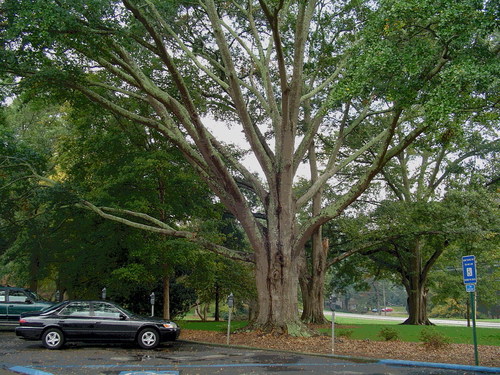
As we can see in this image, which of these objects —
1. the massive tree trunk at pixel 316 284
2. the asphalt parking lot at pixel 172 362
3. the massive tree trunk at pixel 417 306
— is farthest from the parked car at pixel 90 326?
the massive tree trunk at pixel 417 306

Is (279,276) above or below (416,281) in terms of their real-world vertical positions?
above

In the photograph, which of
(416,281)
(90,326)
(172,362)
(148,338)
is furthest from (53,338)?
(416,281)

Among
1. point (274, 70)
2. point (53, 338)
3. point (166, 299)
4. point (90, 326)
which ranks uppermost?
point (274, 70)

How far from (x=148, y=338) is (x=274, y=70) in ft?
45.5

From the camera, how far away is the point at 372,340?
15992 millimetres

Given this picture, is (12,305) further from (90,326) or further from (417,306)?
(417,306)

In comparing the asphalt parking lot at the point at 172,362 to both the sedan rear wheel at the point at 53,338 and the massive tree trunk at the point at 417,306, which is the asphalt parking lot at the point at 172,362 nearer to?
the sedan rear wheel at the point at 53,338

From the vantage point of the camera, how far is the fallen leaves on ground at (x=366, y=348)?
37.7 feet

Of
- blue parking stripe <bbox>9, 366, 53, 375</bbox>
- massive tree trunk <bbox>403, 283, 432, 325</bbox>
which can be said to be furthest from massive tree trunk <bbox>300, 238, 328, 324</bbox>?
blue parking stripe <bbox>9, 366, 53, 375</bbox>

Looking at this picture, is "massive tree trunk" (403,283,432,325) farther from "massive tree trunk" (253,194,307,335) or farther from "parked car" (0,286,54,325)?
"parked car" (0,286,54,325)

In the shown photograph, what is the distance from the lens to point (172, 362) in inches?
412

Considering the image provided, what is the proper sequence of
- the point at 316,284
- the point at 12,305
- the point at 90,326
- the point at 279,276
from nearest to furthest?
the point at 90,326 → the point at 279,276 → the point at 12,305 → the point at 316,284

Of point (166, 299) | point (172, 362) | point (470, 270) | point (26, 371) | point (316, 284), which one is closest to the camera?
point (26, 371)

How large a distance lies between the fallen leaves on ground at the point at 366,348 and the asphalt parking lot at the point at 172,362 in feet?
3.50
